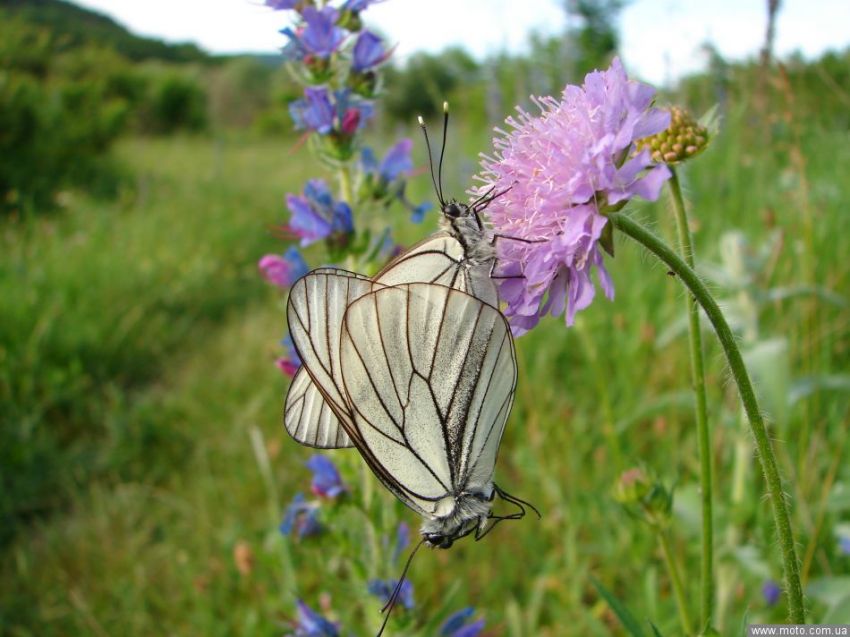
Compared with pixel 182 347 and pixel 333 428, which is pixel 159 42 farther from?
pixel 333 428

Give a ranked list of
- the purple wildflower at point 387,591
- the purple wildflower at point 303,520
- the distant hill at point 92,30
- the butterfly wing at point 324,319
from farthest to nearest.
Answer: the distant hill at point 92,30 < the purple wildflower at point 303,520 < the purple wildflower at point 387,591 < the butterfly wing at point 324,319

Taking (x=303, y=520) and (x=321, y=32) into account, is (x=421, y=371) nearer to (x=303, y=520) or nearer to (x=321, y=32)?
(x=303, y=520)

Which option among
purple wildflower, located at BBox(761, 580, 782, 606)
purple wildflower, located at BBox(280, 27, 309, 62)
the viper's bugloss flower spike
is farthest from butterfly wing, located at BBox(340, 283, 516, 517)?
purple wildflower, located at BBox(761, 580, 782, 606)

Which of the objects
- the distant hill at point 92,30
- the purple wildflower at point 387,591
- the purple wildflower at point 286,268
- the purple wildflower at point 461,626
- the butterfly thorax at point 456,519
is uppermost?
the distant hill at point 92,30

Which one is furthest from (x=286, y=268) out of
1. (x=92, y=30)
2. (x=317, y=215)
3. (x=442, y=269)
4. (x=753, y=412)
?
(x=92, y=30)

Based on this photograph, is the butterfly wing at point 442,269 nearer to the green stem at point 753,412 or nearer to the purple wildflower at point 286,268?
the green stem at point 753,412

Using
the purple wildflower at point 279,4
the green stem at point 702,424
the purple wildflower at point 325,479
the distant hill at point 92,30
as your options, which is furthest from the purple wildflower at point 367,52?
the distant hill at point 92,30

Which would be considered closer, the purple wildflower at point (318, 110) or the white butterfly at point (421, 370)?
the white butterfly at point (421, 370)
